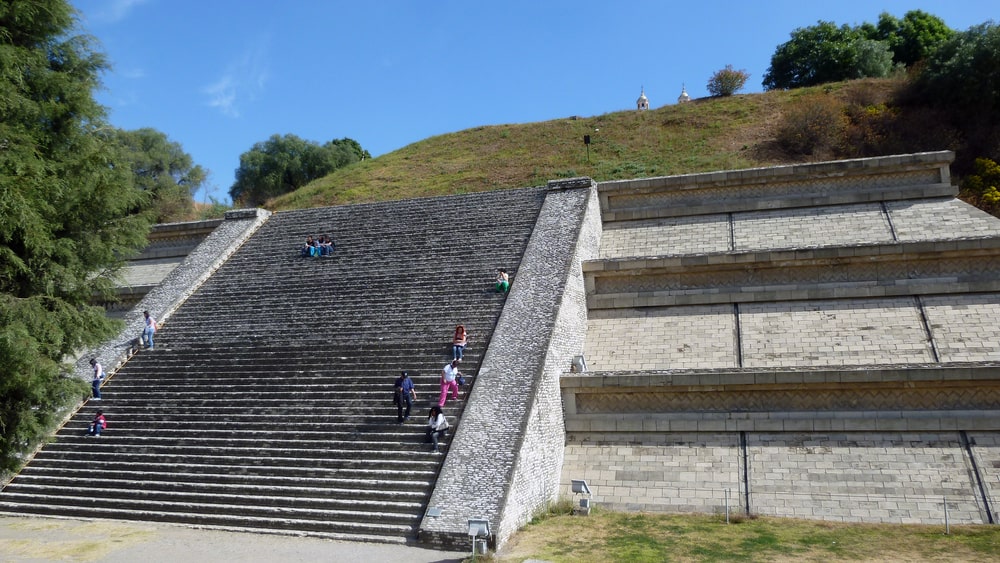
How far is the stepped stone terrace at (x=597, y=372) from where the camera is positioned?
33.8ft

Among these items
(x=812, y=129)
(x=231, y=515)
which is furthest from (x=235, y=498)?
(x=812, y=129)

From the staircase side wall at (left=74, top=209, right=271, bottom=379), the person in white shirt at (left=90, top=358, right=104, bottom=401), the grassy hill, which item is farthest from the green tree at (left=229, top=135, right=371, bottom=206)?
the person in white shirt at (left=90, top=358, right=104, bottom=401)

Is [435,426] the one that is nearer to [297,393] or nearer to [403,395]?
[403,395]

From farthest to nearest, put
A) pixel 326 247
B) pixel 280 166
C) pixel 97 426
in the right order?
pixel 280 166 < pixel 326 247 < pixel 97 426

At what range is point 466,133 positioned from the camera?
117ft

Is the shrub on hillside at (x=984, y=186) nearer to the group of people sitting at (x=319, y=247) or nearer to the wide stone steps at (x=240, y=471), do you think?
the wide stone steps at (x=240, y=471)

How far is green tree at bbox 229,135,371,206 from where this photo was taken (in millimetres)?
38656

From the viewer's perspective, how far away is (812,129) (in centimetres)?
2555

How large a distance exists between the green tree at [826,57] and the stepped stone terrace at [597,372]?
21.2 metres

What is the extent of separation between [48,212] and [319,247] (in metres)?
10.4

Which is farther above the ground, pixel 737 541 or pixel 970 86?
pixel 970 86

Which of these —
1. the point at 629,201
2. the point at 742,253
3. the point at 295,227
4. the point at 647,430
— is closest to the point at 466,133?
the point at 295,227

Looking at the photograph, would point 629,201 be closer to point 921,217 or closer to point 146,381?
point 921,217

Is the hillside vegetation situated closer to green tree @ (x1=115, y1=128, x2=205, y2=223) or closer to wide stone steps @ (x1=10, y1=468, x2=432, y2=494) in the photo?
green tree @ (x1=115, y1=128, x2=205, y2=223)
